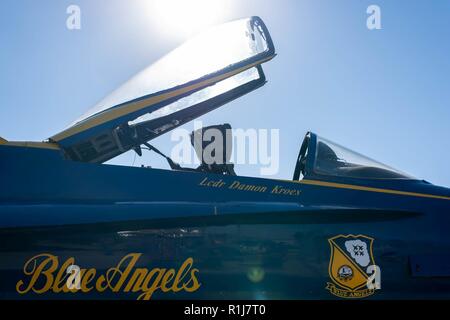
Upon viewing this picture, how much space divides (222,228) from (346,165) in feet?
5.75

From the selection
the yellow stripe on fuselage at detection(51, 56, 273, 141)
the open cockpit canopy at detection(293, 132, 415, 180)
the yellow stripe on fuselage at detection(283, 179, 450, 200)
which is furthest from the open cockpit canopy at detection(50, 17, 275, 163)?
the yellow stripe on fuselage at detection(283, 179, 450, 200)

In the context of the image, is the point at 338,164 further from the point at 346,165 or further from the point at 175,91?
the point at 175,91

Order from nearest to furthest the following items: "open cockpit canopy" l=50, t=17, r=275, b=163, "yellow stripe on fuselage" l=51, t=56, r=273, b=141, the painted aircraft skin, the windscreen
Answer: the painted aircraft skin → "yellow stripe on fuselage" l=51, t=56, r=273, b=141 → "open cockpit canopy" l=50, t=17, r=275, b=163 → the windscreen

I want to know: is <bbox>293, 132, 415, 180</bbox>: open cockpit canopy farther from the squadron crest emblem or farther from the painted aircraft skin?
the squadron crest emblem

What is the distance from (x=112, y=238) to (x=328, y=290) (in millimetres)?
2059

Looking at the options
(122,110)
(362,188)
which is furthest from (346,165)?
(122,110)

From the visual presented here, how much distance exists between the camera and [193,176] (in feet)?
14.5

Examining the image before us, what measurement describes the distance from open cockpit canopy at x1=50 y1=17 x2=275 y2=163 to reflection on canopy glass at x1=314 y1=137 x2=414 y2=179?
1.34 meters

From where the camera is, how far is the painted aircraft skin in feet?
12.9

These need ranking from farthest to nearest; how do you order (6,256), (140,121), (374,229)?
1. (140,121)
2. (374,229)
3. (6,256)

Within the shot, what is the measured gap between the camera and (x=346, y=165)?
491cm
